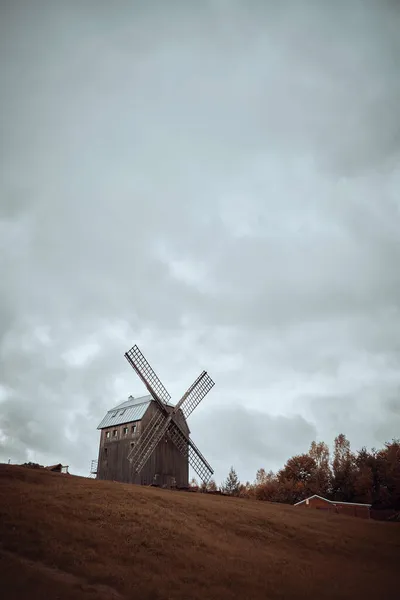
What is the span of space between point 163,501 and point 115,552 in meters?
12.0

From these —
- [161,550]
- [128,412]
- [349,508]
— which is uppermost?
[128,412]

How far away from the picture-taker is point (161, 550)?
66.3 feet

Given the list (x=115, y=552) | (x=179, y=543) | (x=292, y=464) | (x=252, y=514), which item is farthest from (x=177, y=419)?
(x=292, y=464)

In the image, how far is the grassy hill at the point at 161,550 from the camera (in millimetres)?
16172

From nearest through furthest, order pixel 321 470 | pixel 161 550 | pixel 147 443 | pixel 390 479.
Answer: pixel 161 550
pixel 147 443
pixel 390 479
pixel 321 470

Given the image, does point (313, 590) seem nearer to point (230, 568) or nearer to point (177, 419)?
point (230, 568)

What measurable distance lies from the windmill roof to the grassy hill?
47.9ft

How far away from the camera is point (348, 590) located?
2005 centimetres

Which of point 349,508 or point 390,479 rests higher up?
point 390,479

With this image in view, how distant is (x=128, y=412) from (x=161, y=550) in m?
29.1

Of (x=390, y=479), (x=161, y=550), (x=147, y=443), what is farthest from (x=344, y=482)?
(x=161, y=550)

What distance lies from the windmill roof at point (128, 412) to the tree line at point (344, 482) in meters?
12.8

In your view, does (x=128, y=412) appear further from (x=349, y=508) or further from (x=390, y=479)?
(x=390, y=479)

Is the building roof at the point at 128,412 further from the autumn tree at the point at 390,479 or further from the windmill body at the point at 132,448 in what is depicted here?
the autumn tree at the point at 390,479
